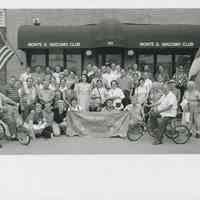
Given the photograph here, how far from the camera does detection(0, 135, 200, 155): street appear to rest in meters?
4.99

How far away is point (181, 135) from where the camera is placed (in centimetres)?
510

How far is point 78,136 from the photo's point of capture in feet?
16.8

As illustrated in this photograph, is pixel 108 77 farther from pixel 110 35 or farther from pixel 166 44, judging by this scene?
pixel 166 44

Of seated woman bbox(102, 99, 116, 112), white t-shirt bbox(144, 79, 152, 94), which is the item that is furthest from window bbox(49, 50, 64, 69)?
white t-shirt bbox(144, 79, 152, 94)

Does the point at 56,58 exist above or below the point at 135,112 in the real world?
above

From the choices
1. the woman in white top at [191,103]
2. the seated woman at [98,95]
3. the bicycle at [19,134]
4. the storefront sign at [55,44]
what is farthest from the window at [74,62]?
the woman in white top at [191,103]

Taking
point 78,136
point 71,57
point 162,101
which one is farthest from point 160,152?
point 71,57

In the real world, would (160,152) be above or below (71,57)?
below

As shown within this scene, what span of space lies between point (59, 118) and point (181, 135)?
1.32 metres

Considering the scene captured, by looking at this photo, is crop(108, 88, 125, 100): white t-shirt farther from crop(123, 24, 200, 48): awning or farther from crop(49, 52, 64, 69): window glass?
crop(49, 52, 64, 69): window glass

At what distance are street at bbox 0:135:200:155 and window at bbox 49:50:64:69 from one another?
78cm

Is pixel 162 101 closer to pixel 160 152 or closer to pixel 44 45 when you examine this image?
pixel 160 152

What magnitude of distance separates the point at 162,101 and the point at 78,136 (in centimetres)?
98

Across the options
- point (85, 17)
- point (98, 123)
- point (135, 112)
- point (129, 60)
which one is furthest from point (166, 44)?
point (98, 123)
